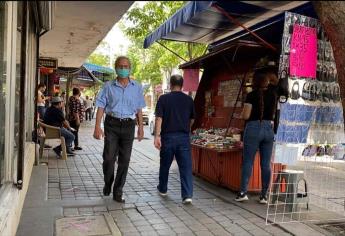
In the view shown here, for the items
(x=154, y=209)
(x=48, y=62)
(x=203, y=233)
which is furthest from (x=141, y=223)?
(x=48, y=62)

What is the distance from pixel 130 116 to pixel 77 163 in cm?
379

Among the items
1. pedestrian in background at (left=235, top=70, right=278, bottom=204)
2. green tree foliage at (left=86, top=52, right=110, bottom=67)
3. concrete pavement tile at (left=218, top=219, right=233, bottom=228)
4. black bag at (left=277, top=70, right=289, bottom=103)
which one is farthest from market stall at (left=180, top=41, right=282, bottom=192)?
green tree foliage at (left=86, top=52, right=110, bottom=67)

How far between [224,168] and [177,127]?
1383 mm

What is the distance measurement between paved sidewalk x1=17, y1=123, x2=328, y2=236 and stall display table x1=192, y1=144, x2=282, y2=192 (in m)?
0.18

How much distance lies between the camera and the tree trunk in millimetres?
3801

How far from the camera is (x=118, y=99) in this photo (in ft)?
17.7

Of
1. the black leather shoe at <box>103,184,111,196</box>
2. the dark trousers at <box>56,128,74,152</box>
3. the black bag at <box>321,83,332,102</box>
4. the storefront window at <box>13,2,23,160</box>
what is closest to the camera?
the storefront window at <box>13,2,23,160</box>

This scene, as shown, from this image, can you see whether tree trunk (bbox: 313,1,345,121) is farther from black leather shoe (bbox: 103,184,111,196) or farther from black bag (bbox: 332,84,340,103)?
black leather shoe (bbox: 103,184,111,196)

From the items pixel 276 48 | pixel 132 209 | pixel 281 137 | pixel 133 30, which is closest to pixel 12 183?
pixel 132 209

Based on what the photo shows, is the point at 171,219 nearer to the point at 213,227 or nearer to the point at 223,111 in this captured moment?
the point at 213,227

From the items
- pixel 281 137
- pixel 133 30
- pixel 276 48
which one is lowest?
pixel 281 137

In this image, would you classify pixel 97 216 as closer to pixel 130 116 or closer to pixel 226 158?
pixel 130 116

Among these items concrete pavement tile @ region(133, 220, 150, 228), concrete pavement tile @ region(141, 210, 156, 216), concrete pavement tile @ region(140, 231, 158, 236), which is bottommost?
concrete pavement tile @ region(140, 231, 158, 236)

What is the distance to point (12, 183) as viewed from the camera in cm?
436
